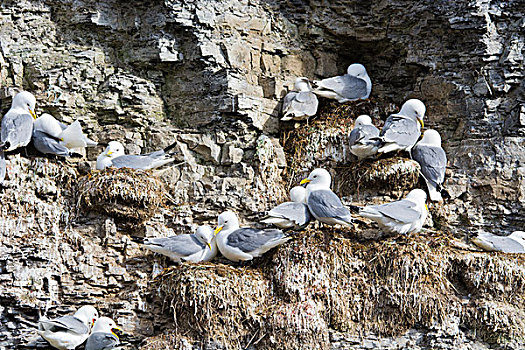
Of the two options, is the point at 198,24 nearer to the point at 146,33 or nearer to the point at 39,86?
the point at 146,33

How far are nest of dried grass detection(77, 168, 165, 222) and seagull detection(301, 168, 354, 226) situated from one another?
5.06 feet

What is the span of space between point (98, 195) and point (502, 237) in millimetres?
3990

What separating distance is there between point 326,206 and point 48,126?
2.92 meters

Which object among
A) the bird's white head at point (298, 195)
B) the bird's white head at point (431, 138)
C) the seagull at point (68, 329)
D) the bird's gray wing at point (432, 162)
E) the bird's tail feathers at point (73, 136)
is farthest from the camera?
the bird's white head at point (431, 138)

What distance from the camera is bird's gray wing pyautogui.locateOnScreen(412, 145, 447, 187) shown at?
27.6 feet

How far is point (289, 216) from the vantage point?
25.3 ft

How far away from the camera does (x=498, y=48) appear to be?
9.04 m

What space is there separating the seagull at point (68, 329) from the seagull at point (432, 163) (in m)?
3.68

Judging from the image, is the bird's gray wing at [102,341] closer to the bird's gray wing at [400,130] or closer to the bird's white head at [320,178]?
the bird's white head at [320,178]

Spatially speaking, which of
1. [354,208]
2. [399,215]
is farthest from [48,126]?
[399,215]

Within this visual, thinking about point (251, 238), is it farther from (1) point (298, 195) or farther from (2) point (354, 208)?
(2) point (354, 208)

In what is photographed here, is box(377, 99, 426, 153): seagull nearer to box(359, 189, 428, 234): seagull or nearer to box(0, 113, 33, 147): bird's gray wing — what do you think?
box(359, 189, 428, 234): seagull

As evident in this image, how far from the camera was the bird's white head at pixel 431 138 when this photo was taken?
336 inches

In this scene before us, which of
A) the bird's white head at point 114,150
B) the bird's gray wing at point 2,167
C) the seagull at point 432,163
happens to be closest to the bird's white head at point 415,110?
the seagull at point 432,163
